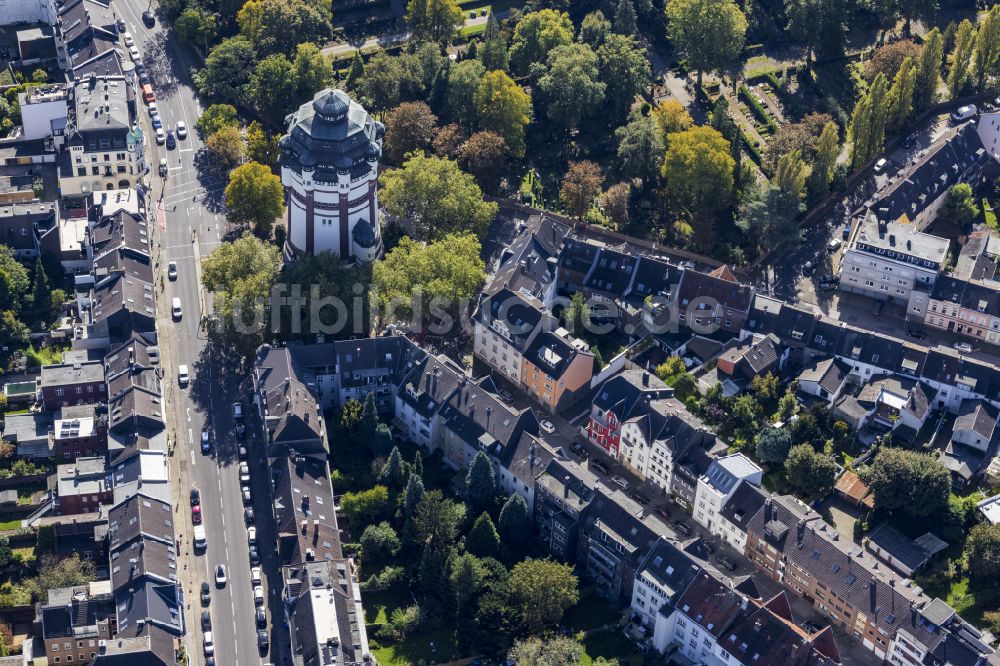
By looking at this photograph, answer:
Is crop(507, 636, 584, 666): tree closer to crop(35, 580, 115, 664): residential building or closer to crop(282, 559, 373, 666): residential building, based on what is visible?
crop(282, 559, 373, 666): residential building

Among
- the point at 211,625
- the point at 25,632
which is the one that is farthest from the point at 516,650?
the point at 25,632

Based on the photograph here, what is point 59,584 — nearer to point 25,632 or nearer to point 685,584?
point 25,632

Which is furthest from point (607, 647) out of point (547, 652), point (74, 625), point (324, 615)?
point (74, 625)

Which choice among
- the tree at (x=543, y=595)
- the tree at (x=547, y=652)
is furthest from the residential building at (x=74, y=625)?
the tree at (x=543, y=595)

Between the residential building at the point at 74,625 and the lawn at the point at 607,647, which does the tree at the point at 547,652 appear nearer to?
the lawn at the point at 607,647

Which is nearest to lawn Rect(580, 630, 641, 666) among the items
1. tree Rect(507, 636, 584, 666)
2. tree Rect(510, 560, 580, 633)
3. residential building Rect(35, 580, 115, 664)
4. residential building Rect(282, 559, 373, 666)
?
tree Rect(507, 636, 584, 666)

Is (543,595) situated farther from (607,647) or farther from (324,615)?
(324,615)
